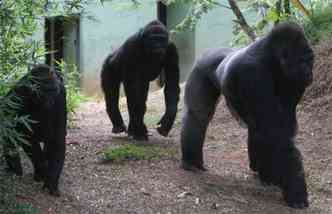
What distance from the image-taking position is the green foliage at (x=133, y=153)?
20.2ft

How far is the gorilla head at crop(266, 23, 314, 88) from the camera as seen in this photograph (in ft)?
16.3

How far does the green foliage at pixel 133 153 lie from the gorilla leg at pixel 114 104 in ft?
2.80

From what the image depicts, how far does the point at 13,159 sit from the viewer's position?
516cm

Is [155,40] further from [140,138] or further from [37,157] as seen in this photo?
[37,157]

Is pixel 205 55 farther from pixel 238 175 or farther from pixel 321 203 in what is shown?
pixel 321 203

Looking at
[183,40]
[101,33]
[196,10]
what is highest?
[196,10]

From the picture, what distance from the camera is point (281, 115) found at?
5.05 metres

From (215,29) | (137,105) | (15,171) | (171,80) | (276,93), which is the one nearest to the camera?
(276,93)

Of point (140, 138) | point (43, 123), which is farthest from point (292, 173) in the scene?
point (140, 138)

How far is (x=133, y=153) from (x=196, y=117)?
68cm

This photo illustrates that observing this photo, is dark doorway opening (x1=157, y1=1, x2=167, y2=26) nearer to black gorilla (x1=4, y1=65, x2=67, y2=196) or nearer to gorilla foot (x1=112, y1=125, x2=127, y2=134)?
gorilla foot (x1=112, y1=125, x2=127, y2=134)

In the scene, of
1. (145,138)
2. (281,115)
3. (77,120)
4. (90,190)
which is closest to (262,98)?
(281,115)

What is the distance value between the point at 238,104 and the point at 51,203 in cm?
161

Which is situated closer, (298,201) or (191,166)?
(298,201)
